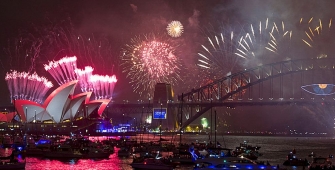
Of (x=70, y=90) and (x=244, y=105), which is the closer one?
(x=70, y=90)

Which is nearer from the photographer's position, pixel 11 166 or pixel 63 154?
pixel 11 166

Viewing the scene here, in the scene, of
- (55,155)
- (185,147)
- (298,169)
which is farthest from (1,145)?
(298,169)

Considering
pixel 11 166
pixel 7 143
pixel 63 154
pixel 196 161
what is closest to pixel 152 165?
pixel 196 161

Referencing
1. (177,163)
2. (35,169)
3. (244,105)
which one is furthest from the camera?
(244,105)

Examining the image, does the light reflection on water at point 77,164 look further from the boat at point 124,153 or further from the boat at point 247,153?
Answer: the boat at point 247,153

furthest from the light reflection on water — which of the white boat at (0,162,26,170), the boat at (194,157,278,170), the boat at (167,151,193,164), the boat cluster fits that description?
→ the boat at (194,157,278,170)

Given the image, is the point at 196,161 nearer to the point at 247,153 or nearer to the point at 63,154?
the point at 63,154

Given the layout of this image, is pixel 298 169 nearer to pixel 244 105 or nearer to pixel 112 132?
pixel 244 105
